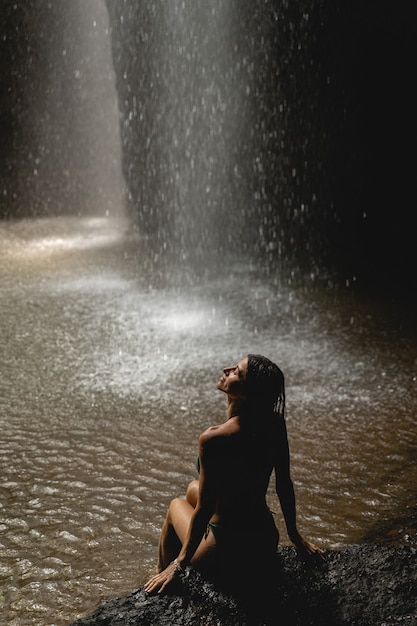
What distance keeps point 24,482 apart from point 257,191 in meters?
9.84

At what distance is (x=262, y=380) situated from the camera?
6.18ft

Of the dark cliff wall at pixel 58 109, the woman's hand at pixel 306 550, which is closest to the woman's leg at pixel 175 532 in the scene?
the woman's hand at pixel 306 550

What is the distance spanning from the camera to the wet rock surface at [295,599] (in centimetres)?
173

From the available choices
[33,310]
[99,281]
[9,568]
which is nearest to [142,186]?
[99,281]

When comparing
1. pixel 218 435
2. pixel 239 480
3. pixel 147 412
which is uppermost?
pixel 218 435

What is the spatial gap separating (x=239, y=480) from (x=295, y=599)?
39cm

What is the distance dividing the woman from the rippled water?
75cm

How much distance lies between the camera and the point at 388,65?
10.1 m

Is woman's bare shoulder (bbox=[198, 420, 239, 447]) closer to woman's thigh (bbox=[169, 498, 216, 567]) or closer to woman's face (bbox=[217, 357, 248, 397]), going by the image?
woman's face (bbox=[217, 357, 248, 397])

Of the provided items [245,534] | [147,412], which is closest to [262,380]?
[245,534]

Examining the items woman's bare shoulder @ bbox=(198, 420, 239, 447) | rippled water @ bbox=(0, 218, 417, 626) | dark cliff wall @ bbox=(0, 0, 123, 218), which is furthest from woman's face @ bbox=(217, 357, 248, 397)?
dark cliff wall @ bbox=(0, 0, 123, 218)

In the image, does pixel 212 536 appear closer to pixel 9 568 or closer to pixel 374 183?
pixel 9 568

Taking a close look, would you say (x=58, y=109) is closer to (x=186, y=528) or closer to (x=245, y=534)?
(x=186, y=528)

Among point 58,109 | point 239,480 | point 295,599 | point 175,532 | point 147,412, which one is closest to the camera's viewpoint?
point 295,599
